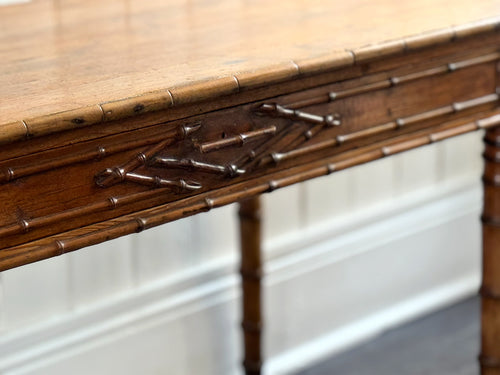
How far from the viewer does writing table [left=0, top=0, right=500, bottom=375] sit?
2.61ft

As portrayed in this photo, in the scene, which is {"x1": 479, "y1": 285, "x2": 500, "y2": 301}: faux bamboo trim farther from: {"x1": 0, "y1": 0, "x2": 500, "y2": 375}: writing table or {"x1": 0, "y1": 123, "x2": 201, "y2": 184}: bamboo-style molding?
{"x1": 0, "y1": 123, "x2": 201, "y2": 184}: bamboo-style molding

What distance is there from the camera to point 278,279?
5.68 ft

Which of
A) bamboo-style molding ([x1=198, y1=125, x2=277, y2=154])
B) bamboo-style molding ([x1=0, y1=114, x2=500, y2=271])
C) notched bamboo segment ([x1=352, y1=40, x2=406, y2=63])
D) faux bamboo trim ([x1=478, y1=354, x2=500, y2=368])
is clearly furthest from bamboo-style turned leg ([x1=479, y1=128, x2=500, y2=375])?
bamboo-style molding ([x1=198, y1=125, x2=277, y2=154])

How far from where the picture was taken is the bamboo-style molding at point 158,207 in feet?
2.62

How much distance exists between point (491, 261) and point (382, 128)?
342 mm

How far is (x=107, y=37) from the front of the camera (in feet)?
3.46

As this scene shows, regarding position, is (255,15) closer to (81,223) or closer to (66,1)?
(66,1)

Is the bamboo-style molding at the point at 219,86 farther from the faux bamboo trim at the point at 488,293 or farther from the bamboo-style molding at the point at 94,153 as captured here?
the faux bamboo trim at the point at 488,293

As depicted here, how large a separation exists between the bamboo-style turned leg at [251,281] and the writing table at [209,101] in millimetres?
423

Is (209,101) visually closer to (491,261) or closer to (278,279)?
(491,261)

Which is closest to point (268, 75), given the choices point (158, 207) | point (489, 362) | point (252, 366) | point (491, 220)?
point (158, 207)

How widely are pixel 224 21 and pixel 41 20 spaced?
0.25 metres

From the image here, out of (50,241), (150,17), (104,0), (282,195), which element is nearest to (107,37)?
(150,17)

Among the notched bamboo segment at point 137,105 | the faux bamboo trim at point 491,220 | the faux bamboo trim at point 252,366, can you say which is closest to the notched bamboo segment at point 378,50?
the notched bamboo segment at point 137,105
